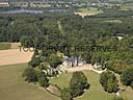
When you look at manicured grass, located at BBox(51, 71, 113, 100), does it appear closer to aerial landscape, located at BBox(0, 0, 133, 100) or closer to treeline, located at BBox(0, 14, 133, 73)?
aerial landscape, located at BBox(0, 0, 133, 100)

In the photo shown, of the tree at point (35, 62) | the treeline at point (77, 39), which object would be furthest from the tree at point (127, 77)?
the tree at point (35, 62)

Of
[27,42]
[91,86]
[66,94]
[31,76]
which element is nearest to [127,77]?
[91,86]

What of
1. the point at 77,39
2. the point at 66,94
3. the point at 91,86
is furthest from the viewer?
the point at 77,39

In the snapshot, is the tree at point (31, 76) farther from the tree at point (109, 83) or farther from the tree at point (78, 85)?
the tree at point (109, 83)

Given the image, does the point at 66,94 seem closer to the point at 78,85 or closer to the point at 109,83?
the point at 78,85

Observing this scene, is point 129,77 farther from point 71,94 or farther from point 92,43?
point 92,43
